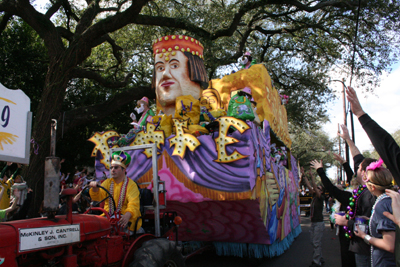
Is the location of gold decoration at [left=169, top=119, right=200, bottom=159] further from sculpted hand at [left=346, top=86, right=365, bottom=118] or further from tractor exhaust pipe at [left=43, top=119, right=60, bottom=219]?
sculpted hand at [left=346, top=86, right=365, bottom=118]

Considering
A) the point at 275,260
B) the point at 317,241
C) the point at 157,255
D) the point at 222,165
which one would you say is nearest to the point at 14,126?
the point at 157,255

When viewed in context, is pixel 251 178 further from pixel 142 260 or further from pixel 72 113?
pixel 72 113

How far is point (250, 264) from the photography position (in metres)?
6.56

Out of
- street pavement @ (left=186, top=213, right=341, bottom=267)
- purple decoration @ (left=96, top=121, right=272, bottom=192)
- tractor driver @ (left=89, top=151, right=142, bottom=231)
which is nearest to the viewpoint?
tractor driver @ (left=89, top=151, right=142, bottom=231)

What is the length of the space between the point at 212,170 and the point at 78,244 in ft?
9.18

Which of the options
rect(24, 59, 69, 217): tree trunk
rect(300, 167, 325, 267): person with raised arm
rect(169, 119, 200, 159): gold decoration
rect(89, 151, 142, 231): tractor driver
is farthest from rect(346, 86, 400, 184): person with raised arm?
rect(24, 59, 69, 217): tree trunk

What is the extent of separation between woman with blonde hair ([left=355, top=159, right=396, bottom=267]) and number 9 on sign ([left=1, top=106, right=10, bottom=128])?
3.18 meters

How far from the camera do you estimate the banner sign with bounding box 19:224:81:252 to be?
2654 millimetres

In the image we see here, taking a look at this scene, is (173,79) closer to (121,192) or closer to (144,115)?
(144,115)

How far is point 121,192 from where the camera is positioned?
14.0 feet

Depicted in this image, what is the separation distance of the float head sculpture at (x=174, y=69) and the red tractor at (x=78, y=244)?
332cm

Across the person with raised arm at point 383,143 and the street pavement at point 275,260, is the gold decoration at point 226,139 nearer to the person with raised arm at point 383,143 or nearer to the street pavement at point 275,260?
the street pavement at point 275,260

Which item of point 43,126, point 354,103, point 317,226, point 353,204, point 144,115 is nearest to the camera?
point 354,103

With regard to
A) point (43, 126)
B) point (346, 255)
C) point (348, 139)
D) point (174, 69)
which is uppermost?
point (174, 69)
